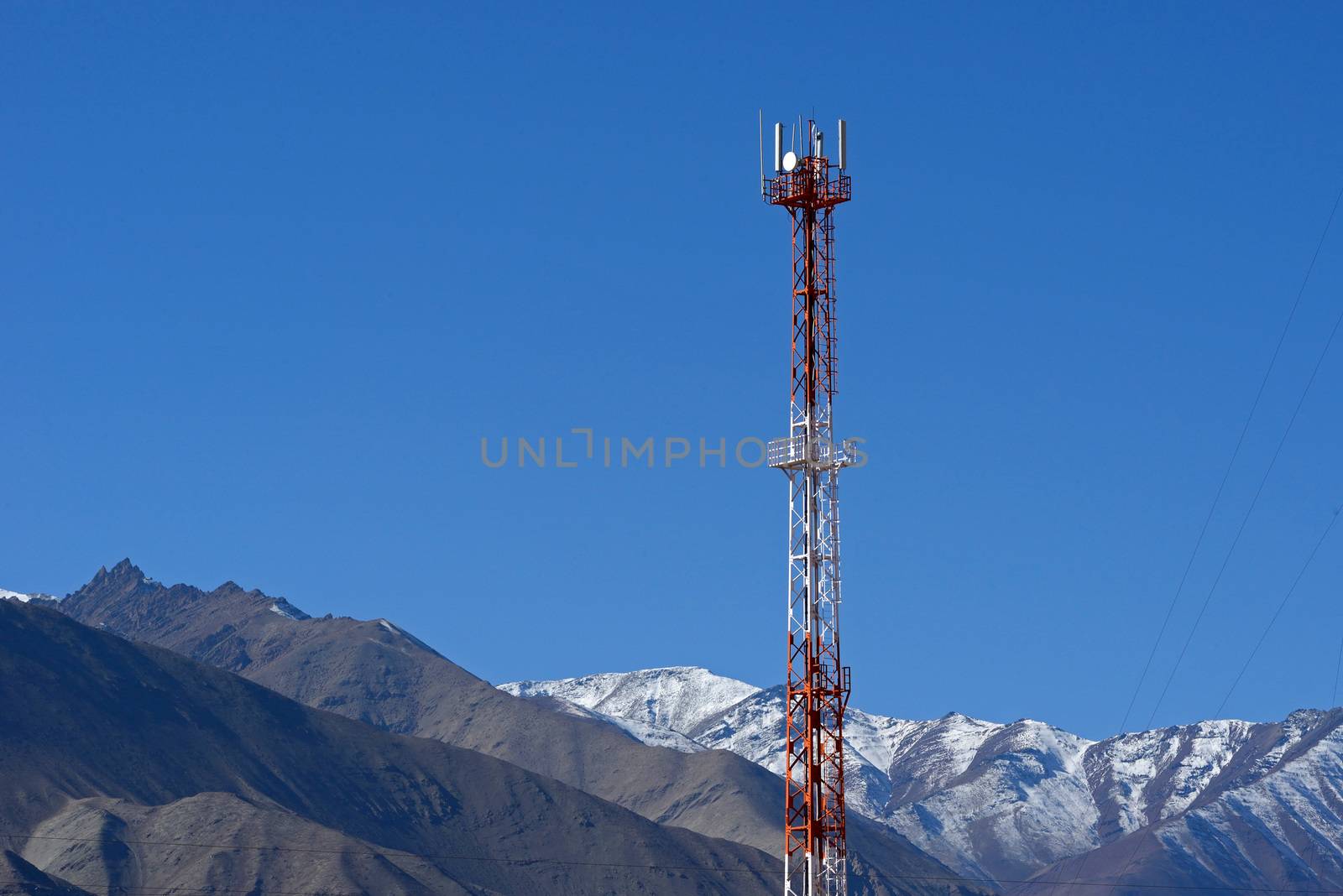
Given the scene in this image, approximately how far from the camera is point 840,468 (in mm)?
75812

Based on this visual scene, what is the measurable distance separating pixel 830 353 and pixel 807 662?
10.5m

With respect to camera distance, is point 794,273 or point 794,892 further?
point 794,273

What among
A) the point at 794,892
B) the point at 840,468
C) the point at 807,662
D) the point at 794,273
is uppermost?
the point at 794,273

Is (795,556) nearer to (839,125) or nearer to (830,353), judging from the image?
(830,353)

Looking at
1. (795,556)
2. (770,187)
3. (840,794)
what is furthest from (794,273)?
(840,794)

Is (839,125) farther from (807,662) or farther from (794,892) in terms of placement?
(794,892)

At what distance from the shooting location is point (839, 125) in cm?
7775

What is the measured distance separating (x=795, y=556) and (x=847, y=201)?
1233 cm

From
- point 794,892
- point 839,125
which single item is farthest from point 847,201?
point 794,892

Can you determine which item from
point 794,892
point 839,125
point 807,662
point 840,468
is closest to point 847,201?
point 839,125

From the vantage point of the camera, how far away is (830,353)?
77188 mm

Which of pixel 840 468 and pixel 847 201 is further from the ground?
pixel 847 201

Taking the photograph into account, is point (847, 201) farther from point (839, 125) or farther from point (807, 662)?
point (807, 662)

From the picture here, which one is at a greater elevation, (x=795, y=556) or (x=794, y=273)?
(x=794, y=273)
